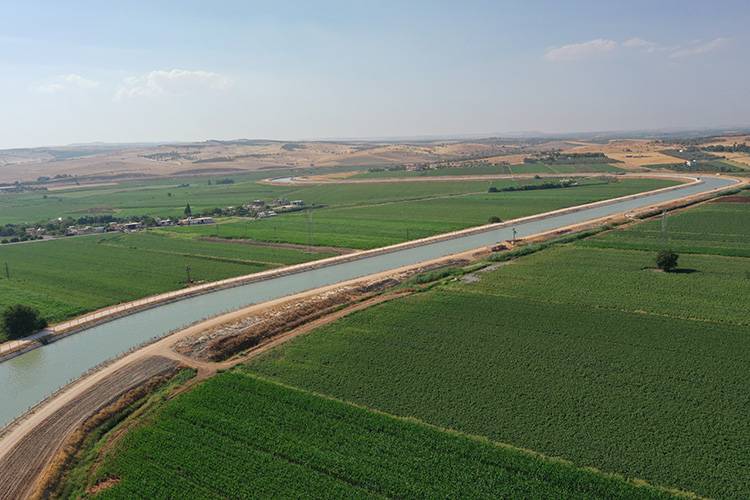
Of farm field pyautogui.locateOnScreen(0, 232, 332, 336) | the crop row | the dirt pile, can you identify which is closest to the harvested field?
the dirt pile

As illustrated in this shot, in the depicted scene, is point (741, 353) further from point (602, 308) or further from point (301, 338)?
point (301, 338)

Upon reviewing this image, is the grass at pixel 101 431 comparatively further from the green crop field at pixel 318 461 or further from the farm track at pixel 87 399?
the green crop field at pixel 318 461

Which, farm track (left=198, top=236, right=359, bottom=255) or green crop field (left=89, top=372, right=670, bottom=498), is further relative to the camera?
farm track (left=198, top=236, right=359, bottom=255)

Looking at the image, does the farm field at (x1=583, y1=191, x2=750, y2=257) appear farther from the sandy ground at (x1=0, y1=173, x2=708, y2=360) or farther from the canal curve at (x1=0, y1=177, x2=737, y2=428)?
the sandy ground at (x1=0, y1=173, x2=708, y2=360)

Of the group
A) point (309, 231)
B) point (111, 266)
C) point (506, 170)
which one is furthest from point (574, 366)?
point (506, 170)

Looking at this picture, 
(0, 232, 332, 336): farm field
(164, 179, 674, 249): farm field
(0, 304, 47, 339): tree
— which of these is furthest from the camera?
(164, 179, 674, 249): farm field

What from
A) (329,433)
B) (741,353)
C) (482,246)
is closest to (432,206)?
(482,246)

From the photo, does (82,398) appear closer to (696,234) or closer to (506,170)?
(696,234)
